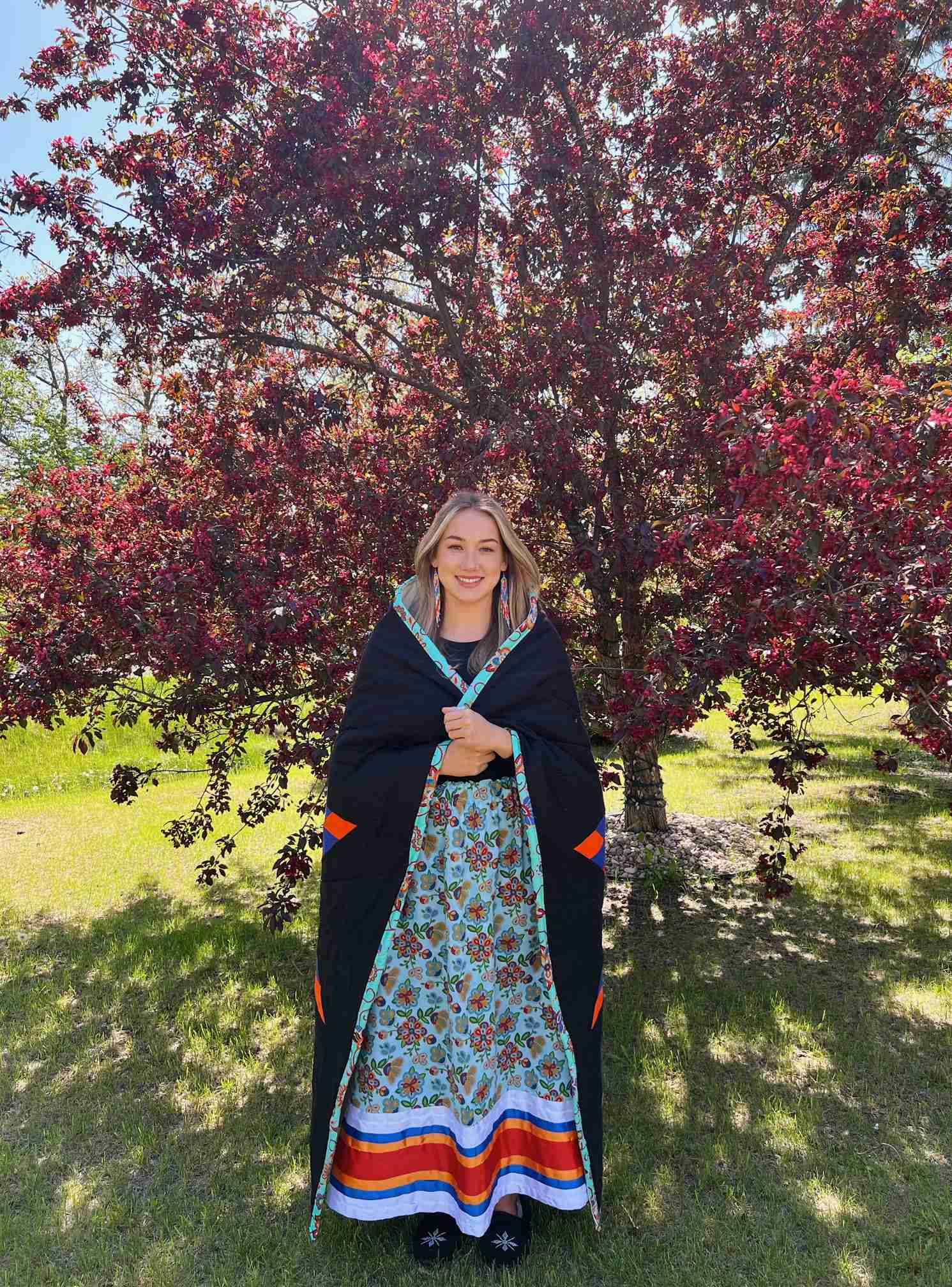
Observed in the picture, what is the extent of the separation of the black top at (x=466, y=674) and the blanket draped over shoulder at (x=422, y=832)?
0.17 ft

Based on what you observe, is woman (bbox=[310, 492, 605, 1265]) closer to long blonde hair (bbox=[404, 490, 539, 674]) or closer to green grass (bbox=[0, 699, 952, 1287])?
long blonde hair (bbox=[404, 490, 539, 674])

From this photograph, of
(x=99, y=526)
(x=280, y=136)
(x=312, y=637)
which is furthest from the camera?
(x=99, y=526)

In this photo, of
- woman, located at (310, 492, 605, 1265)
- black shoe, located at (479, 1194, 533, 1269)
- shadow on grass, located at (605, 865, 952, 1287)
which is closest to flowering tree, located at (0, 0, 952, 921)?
shadow on grass, located at (605, 865, 952, 1287)

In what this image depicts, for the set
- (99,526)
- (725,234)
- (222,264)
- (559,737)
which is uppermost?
(725,234)

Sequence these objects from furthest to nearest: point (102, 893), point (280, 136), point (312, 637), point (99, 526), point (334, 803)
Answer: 1. point (102, 893)
2. point (99, 526)
3. point (280, 136)
4. point (312, 637)
5. point (334, 803)

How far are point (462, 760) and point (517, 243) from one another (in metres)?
2.70

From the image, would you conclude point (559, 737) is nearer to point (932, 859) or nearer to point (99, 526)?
point (99, 526)

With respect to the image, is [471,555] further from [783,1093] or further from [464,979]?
[783,1093]

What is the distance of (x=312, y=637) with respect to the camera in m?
3.38

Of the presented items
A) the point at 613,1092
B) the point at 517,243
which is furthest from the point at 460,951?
the point at 517,243

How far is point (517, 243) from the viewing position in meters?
4.05

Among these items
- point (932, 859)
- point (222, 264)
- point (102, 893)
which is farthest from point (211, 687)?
point (932, 859)

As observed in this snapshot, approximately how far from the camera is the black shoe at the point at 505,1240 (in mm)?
2449

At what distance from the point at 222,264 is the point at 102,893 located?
170 inches
